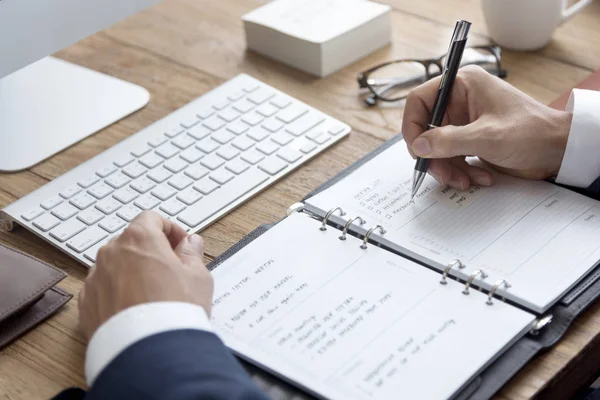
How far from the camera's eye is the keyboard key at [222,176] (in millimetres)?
1103

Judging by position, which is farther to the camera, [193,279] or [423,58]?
[423,58]

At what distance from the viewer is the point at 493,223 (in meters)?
0.96

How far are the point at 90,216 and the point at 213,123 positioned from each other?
0.24 m

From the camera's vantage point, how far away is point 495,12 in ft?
4.43

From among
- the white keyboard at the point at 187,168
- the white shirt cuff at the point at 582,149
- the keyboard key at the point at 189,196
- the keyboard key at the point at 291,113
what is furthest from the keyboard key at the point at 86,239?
the white shirt cuff at the point at 582,149

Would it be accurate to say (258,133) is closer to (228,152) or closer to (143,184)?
(228,152)

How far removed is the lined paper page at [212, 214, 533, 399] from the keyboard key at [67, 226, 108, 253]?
0.17 m

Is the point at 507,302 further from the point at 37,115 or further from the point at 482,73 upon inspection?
the point at 37,115

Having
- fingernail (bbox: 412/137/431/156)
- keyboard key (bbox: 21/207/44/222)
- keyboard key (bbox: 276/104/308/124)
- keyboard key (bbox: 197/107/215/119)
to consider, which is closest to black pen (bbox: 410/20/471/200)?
fingernail (bbox: 412/137/431/156)

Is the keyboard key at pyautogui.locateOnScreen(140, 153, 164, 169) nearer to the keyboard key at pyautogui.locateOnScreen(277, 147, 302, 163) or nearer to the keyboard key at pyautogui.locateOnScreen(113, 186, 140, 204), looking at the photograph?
the keyboard key at pyautogui.locateOnScreen(113, 186, 140, 204)

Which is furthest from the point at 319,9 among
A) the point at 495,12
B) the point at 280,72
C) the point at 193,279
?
the point at 193,279

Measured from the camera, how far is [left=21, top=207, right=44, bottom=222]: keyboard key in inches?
41.6

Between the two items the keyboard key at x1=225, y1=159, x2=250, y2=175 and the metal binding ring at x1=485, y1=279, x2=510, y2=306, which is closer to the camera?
the metal binding ring at x1=485, y1=279, x2=510, y2=306

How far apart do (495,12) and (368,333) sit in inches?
27.8
